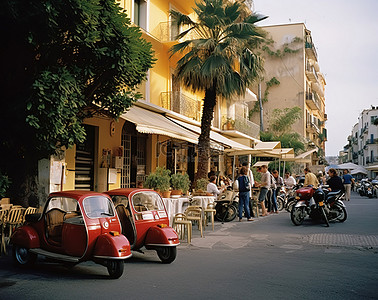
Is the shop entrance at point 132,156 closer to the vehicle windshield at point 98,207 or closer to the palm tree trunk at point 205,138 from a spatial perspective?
the palm tree trunk at point 205,138

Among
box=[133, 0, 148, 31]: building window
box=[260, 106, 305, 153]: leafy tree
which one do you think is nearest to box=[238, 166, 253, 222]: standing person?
box=[133, 0, 148, 31]: building window

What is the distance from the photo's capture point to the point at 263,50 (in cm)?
4612

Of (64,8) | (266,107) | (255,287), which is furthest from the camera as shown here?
(266,107)

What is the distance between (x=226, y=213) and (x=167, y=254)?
22.3 feet

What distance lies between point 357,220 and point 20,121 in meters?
11.2

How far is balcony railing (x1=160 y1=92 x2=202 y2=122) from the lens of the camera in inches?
775

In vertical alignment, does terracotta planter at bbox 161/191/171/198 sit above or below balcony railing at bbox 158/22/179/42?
below

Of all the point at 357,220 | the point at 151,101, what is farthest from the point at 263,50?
the point at 357,220

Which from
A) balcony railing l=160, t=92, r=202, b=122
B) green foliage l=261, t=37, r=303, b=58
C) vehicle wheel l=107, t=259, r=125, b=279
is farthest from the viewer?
green foliage l=261, t=37, r=303, b=58

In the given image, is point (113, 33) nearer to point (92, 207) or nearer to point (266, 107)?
point (92, 207)

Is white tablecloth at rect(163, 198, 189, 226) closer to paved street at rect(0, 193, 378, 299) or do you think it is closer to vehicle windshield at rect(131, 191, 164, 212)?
paved street at rect(0, 193, 378, 299)

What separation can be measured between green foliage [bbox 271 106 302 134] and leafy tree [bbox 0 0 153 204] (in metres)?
34.1

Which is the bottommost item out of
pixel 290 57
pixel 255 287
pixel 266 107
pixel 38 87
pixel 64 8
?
pixel 255 287

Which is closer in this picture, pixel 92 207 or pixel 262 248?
pixel 92 207
